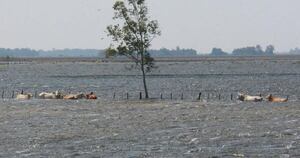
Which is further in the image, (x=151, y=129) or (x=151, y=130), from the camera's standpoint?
(x=151, y=129)

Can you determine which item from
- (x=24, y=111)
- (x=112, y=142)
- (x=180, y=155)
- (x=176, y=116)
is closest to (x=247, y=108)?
(x=176, y=116)

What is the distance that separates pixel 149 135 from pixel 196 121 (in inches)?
362

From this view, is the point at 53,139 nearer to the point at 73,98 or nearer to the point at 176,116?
the point at 176,116

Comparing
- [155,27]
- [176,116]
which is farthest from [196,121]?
[155,27]

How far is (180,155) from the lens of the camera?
37656 millimetres

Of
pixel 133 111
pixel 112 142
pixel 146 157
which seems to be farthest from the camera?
pixel 133 111

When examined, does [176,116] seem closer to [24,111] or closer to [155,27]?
[24,111]

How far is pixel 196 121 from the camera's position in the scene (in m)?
55.2

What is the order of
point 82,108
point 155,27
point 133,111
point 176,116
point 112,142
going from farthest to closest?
point 155,27, point 82,108, point 133,111, point 176,116, point 112,142

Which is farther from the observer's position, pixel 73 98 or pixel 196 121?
pixel 73 98

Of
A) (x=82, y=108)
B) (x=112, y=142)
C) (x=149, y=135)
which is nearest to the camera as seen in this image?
(x=112, y=142)

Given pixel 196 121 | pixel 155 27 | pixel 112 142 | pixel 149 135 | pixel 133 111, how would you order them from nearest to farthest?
1. pixel 112 142
2. pixel 149 135
3. pixel 196 121
4. pixel 133 111
5. pixel 155 27

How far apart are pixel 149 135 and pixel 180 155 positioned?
9284 mm

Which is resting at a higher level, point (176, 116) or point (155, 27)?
point (155, 27)
